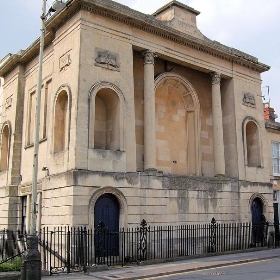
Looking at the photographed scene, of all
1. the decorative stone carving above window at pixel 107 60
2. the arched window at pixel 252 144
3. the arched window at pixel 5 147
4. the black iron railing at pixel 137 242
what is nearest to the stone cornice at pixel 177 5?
the decorative stone carving above window at pixel 107 60

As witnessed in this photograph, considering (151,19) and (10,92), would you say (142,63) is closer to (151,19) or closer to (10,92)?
(151,19)

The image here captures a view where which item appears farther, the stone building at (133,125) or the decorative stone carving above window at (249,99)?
the decorative stone carving above window at (249,99)

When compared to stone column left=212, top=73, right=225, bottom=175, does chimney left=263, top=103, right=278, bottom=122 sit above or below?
above

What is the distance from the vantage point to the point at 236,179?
2231 cm

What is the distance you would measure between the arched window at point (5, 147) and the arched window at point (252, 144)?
1459cm

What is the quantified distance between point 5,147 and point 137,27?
1144 centimetres

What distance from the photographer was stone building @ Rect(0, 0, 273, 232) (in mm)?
17188

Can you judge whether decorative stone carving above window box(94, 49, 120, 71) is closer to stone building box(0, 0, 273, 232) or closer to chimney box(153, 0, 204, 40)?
stone building box(0, 0, 273, 232)

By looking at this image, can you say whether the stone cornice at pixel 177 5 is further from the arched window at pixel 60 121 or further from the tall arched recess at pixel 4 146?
the tall arched recess at pixel 4 146

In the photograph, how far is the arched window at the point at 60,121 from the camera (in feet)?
61.1

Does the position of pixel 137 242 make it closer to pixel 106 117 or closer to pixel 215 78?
pixel 106 117

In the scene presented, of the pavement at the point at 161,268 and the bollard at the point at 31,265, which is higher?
the bollard at the point at 31,265

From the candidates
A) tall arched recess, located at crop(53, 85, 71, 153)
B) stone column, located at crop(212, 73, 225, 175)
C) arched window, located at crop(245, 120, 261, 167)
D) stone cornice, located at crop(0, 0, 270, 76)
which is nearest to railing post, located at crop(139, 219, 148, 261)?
tall arched recess, located at crop(53, 85, 71, 153)

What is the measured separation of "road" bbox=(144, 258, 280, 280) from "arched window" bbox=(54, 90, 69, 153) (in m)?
8.23
